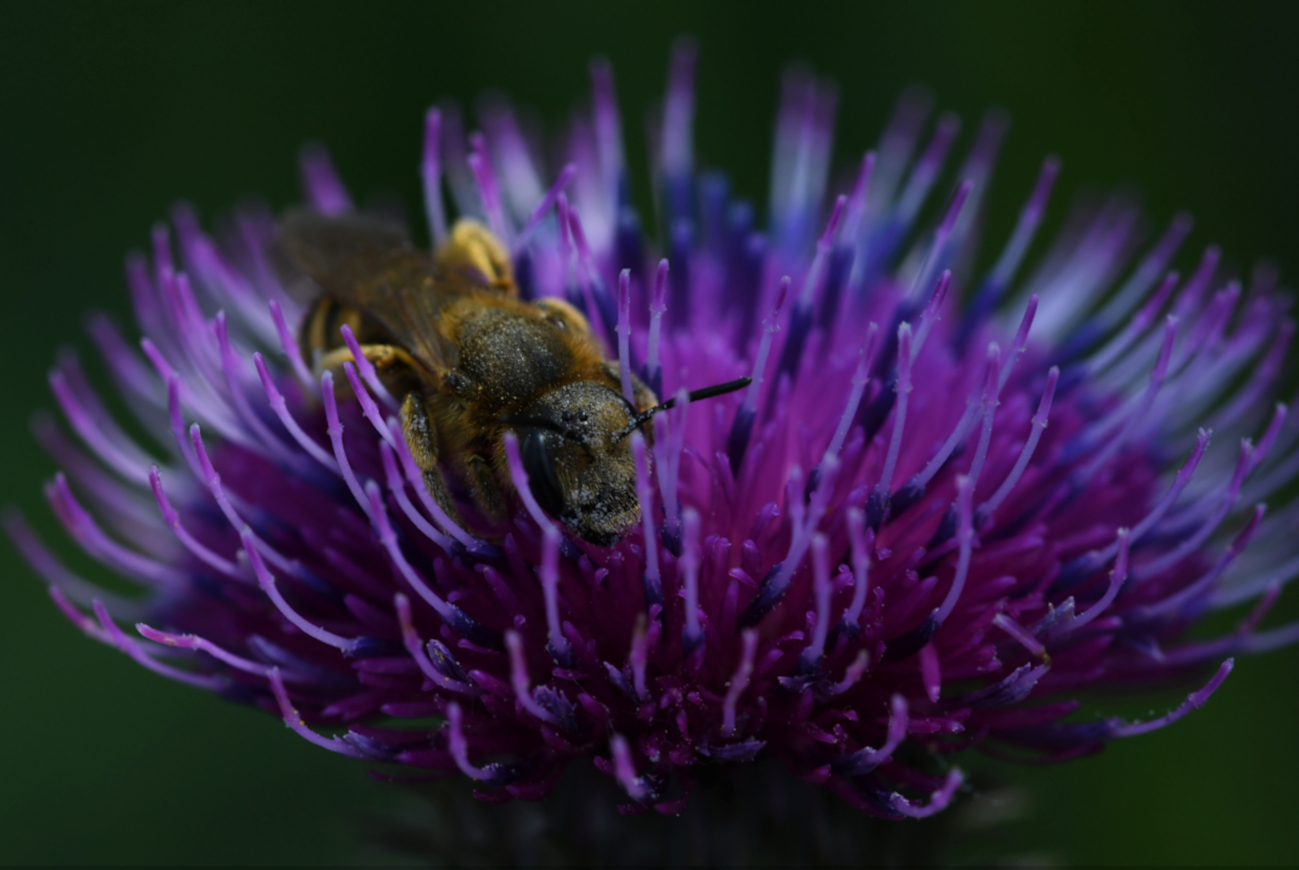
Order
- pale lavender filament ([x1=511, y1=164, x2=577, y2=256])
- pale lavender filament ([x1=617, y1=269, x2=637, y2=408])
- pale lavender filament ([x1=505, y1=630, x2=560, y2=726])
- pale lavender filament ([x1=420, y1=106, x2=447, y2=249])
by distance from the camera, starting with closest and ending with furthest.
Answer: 1. pale lavender filament ([x1=505, y1=630, x2=560, y2=726])
2. pale lavender filament ([x1=617, y1=269, x2=637, y2=408])
3. pale lavender filament ([x1=511, y1=164, x2=577, y2=256])
4. pale lavender filament ([x1=420, y1=106, x2=447, y2=249])

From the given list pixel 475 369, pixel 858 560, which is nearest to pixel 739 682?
pixel 858 560

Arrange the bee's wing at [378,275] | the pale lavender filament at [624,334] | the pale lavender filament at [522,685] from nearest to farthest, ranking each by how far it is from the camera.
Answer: the pale lavender filament at [522,685]
the pale lavender filament at [624,334]
the bee's wing at [378,275]

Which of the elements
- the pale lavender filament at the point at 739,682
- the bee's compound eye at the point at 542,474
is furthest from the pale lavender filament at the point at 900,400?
the bee's compound eye at the point at 542,474

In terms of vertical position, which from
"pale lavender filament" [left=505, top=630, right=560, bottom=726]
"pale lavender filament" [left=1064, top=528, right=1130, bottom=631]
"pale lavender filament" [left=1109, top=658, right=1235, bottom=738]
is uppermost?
"pale lavender filament" [left=1064, top=528, right=1130, bottom=631]

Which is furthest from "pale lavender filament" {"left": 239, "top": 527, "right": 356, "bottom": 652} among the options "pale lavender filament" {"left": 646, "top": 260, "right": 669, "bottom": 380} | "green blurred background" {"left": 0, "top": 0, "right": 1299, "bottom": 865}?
"green blurred background" {"left": 0, "top": 0, "right": 1299, "bottom": 865}

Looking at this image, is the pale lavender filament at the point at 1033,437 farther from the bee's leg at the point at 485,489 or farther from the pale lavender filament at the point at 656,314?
the bee's leg at the point at 485,489

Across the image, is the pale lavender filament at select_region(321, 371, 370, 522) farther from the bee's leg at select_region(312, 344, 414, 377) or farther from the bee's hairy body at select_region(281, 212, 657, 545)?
the bee's leg at select_region(312, 344, 414, 377)

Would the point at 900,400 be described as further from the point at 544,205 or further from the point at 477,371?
the point at 544,205
